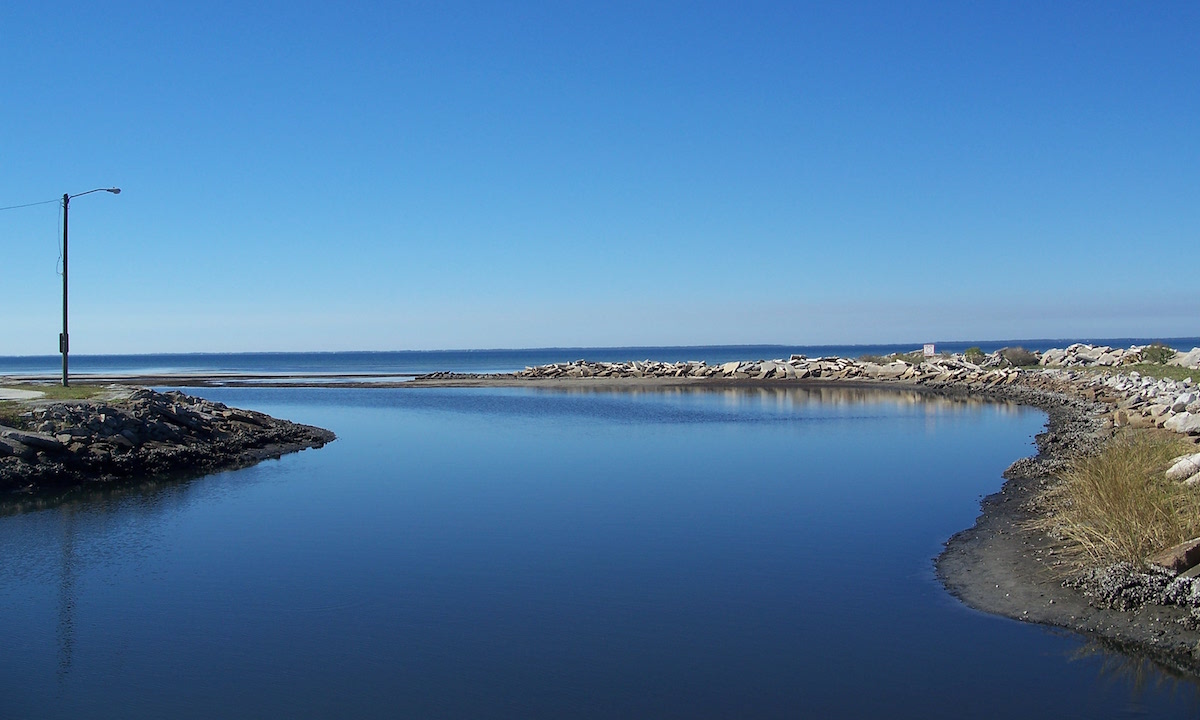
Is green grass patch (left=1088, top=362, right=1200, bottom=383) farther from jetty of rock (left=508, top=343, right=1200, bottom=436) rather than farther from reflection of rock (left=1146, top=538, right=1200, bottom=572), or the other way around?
reflection of rock (left=1146, top=538, right=1200, bottom=572)

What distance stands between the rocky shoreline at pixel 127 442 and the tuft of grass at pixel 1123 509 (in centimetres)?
1731

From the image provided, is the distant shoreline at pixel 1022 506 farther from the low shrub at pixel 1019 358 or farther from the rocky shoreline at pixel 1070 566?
the low shrub at pixel 1019 358

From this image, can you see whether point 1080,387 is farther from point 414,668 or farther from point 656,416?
point 414,668

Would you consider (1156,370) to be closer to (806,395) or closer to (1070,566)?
(806,395)

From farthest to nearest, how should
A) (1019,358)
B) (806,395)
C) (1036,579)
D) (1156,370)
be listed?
(1019,358), (806,395), (1156,370), (1036,579)

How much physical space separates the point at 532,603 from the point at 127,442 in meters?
14.3

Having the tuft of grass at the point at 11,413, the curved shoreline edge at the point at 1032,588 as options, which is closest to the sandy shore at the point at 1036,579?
the curved shoreline edge at the point at 1032,588

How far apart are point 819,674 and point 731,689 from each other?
893 mm

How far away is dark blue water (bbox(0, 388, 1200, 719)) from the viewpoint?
27.0ft

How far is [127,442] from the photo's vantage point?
21.4 metres

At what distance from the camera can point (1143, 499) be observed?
1145cm

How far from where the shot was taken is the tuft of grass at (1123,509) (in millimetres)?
10664

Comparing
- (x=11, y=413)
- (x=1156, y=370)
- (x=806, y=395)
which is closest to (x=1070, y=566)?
(x=11, y=413)

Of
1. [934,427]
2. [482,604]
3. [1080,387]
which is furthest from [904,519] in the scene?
[1080,387]
